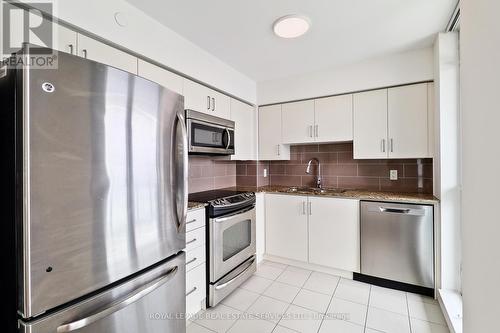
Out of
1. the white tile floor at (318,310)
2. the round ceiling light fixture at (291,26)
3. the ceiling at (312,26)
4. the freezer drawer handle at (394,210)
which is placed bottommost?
the white tile floor at (318,310)

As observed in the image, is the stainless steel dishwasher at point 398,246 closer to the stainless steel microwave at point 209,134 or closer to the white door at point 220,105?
the stainless steel microwave at point 209,134

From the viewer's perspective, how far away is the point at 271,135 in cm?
315

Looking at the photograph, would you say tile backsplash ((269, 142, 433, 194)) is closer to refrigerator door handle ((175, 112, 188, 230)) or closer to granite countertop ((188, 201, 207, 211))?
granite countertop ((188, 201, 207, 211))

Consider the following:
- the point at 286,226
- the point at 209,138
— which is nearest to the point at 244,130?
the point at 209,138

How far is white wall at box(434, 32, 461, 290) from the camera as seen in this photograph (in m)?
1.96


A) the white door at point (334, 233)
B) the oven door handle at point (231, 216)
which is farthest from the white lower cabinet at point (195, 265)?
the white door at point (334, 233)

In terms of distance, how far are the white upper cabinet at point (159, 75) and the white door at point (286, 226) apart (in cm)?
167

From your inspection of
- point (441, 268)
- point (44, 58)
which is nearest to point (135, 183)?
point (44, 58)

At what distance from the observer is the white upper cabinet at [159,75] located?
1.68 metres

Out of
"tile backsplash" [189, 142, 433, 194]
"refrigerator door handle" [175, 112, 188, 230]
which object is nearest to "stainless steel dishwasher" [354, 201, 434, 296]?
"tile backsplash" [189, 142, 433, 194]

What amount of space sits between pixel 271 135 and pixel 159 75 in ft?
5.60

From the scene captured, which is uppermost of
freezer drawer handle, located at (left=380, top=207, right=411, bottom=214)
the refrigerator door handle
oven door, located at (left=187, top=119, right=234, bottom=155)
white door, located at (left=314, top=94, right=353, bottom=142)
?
white door, located at (left=314, top=94, right=353, bottom=142)

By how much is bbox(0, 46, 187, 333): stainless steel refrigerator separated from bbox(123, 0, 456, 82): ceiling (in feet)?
3.02

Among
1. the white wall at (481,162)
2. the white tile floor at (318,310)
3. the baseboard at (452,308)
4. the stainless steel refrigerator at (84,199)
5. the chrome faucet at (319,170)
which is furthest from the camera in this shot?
the chrome faucet at (319,170)
